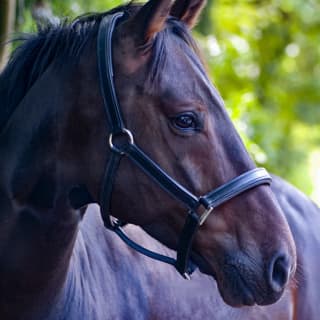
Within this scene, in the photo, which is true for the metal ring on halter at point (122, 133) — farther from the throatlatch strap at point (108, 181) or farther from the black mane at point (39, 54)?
the black mane at point (39, 54)

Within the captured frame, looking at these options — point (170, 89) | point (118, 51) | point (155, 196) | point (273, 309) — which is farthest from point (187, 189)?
point (273, 309)

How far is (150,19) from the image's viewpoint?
305 cm

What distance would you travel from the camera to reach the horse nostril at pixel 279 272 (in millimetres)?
3000

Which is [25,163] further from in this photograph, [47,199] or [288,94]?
[288,94]

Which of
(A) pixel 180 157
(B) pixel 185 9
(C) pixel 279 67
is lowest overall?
(C) pixel 279 67

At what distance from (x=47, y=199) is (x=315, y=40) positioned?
10.2 m

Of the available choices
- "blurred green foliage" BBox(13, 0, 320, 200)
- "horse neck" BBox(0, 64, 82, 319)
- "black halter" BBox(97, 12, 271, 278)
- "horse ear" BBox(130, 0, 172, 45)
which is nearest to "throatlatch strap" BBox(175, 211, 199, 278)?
"black halter" BBox(97, 12, 271, 278)

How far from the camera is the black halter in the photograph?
3037 mm

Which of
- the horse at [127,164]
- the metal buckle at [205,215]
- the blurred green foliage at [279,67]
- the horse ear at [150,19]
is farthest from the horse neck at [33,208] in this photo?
the blurred green foliage at [279,67]

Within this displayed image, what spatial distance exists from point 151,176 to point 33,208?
475 millimetres

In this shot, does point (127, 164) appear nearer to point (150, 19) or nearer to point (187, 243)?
point (187, 243)

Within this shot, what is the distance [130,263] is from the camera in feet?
12.7

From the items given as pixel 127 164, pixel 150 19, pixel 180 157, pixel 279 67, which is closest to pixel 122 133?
pixel 127 164

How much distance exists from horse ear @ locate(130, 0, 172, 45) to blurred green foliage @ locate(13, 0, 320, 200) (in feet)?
24.8
